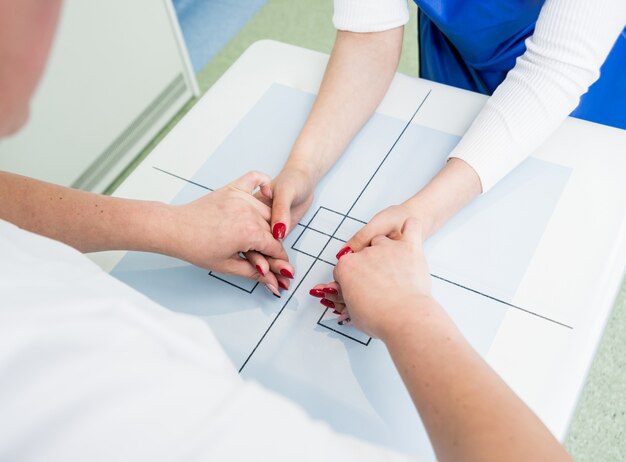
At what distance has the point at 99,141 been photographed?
1519 mm

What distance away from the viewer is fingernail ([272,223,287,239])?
69cm

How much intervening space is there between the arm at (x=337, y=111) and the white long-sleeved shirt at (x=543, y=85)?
0.56ft

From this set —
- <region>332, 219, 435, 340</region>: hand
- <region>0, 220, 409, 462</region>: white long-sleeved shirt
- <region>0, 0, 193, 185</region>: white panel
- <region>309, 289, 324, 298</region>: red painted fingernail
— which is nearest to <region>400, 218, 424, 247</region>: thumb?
<region>332, 219, 435, 340</region>: hand

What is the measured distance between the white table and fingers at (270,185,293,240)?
19 centimetres

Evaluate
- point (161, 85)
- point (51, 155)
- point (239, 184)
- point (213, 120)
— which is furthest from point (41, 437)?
point (161, 85)

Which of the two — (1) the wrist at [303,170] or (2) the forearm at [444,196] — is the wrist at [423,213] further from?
(1) the wrist at [303,170]

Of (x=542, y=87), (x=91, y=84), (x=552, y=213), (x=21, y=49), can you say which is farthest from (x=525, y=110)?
(x=91, y=84)

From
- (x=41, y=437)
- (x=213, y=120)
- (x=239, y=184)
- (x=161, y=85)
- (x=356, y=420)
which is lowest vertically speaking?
(x=41, y=437)

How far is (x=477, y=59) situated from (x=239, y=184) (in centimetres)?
50

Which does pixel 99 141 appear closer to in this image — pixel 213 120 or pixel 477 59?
pixel 213 120

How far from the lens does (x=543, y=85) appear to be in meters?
0.73

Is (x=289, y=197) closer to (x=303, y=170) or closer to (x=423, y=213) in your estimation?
(x=303, y=170)

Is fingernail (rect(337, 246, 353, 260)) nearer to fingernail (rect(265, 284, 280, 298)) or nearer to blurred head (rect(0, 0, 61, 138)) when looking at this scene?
fingernail (rect(265, 284, 280, 298))

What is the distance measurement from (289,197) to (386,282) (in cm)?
20
